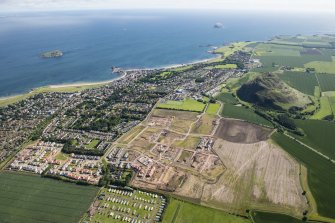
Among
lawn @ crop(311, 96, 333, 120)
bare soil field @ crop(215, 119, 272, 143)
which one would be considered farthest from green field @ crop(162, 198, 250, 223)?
lawn @ crop(311, 96, 333, 120)

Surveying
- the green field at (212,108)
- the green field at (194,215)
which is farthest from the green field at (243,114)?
the green field at (194,215)

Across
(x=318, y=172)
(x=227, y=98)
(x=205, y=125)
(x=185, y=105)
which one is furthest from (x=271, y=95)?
(x=318, y=172)

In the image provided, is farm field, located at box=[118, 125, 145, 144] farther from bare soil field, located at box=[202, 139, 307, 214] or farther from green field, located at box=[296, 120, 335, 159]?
green field, located at box=[296, 120, 335, 159]

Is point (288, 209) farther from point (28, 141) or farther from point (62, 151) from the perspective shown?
point (28, 141)

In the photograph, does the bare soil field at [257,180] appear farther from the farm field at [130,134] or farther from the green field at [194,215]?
the farm field at [130,134]

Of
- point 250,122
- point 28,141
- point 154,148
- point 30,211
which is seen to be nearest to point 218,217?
point 154,148
